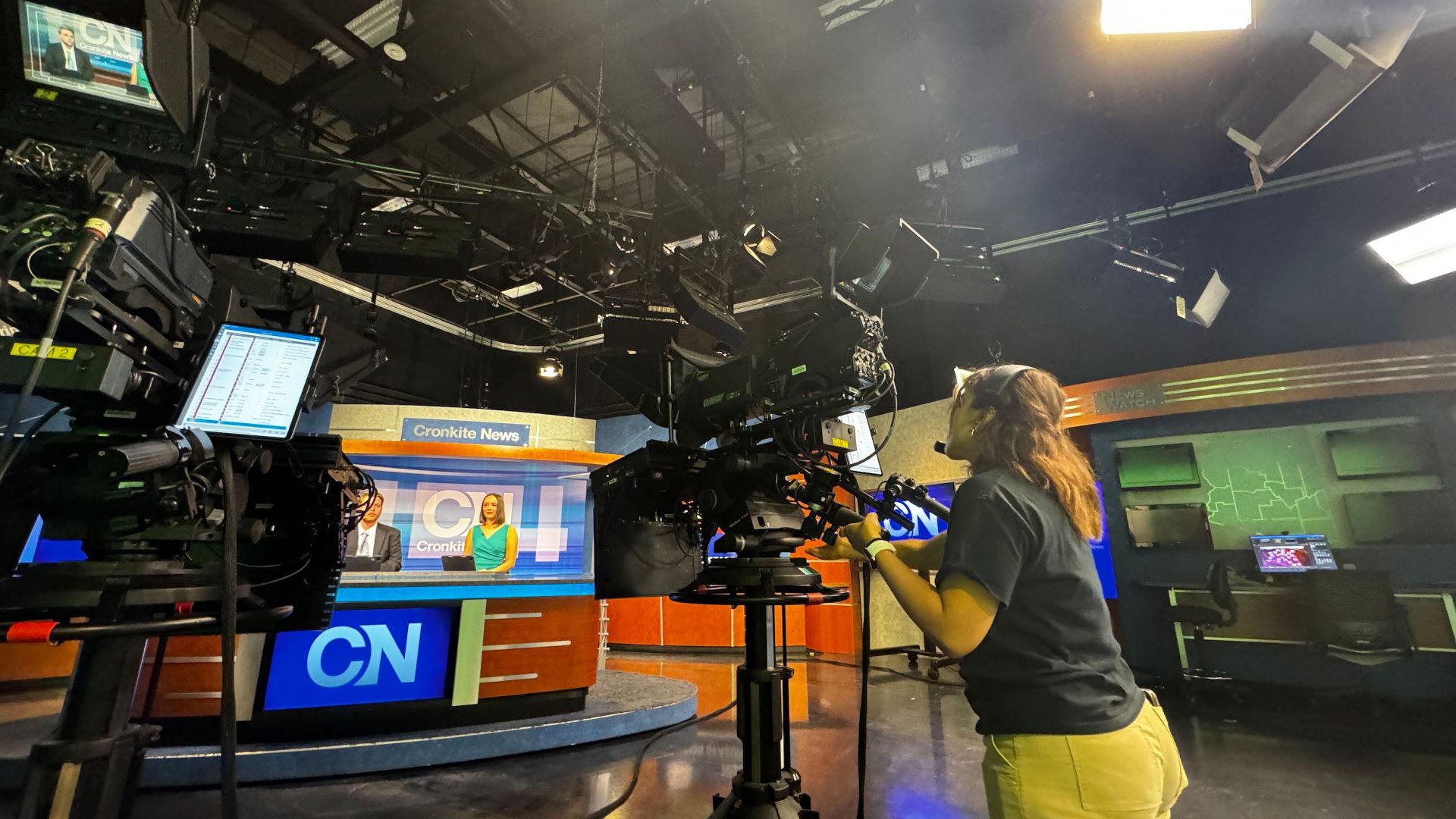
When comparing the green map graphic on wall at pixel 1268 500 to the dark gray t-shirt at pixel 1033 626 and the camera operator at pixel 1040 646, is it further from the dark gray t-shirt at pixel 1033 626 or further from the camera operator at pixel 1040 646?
the dark gray t-shirt at pixel 1033 626

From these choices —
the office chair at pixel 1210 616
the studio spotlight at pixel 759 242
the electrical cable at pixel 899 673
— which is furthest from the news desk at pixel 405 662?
the office chair at pixel 1210 616

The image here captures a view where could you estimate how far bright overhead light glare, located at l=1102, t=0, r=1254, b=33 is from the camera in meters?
3.00

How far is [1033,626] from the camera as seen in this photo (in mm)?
1055

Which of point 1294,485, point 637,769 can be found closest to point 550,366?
point 637,769

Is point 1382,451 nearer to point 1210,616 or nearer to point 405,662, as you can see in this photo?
point 1210,616

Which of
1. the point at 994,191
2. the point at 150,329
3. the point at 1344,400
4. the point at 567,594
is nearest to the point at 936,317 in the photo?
the point at 994,191

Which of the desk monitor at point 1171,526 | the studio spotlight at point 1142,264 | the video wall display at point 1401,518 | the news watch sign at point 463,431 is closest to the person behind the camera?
the video wall display at point 1401,518

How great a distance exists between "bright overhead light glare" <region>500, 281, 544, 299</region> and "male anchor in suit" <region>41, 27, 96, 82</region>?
7.16 metres

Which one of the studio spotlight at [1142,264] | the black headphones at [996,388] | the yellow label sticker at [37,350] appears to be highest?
the studio spotlight at [1142,264]

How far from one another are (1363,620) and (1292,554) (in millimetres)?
698

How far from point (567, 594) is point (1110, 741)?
2.90 m

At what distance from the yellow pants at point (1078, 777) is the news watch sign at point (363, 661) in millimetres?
2928

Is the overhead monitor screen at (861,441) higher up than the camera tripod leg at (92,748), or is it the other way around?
the overhead monitor screen at (861,441)

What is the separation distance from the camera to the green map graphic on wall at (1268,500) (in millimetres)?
4973
